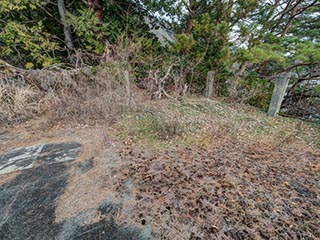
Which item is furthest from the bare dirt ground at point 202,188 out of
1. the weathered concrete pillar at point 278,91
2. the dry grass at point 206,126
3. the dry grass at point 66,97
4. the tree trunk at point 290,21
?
the tree trunk at point 290,21

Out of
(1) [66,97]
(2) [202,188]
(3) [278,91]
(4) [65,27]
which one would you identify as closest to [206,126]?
(2) [202,188]

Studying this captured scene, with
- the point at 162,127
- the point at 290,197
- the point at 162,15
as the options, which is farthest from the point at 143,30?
the point at 290,197

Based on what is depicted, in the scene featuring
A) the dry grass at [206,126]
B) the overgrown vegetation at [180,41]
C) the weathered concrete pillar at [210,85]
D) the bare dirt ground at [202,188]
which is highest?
the overgrown vegetation at [180,41]

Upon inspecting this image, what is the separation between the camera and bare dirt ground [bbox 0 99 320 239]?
4.35 ft

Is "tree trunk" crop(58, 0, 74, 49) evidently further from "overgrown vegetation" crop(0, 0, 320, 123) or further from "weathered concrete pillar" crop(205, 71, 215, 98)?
"weathered concrete pillar" crop(205, 71, 215, 98)

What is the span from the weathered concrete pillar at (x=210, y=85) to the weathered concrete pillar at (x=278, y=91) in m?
1.54

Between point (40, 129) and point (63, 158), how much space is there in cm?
128

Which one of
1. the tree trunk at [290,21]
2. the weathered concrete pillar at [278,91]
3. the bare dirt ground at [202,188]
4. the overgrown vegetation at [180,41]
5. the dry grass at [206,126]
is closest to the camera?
the bare dirt ground at [202,188]

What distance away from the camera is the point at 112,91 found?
3627mm

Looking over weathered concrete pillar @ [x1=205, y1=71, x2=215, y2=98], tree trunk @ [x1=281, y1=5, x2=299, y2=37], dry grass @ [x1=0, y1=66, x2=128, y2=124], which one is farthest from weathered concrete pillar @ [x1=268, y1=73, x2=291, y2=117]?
dry grass @ [x1=0, y1=66, x2=128, y2=124]

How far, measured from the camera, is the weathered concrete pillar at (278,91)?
371 centimetres

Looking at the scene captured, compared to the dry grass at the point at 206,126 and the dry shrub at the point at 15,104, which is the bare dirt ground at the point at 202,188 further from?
the dry shrub at the point at 15,104

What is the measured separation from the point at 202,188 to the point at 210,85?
3759mm

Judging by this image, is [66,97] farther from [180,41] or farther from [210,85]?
[210,85]
